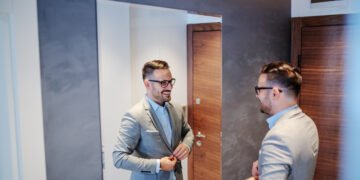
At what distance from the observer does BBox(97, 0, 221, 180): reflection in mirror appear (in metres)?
1.54

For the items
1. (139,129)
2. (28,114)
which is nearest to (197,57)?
(139,129)

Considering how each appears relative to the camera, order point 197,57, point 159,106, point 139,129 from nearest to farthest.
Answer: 1. point 139,129
2. point 159,106
3. point 197,57

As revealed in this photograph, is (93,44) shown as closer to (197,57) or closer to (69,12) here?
(69,12)

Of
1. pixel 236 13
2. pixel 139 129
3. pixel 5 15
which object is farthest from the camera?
pixel 236 13

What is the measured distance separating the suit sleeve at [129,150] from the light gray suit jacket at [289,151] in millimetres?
554

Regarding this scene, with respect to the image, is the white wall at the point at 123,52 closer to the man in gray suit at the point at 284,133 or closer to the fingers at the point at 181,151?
the fingers at the point at 181,151

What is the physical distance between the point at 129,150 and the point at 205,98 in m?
0.72

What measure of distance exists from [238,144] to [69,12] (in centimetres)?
159

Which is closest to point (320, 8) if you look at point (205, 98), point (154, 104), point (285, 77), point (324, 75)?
point (324, 75)

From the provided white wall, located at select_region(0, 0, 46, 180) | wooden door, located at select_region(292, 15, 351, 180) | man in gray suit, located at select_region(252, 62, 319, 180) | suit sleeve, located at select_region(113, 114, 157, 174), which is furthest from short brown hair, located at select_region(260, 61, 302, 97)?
wooden door, located at select_region(292, 15, 351, 180)

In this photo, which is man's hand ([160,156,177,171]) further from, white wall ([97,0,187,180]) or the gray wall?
the gray wall

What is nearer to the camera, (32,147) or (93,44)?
(32,147)

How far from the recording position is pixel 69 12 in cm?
138

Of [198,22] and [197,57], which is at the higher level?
[198,22]
